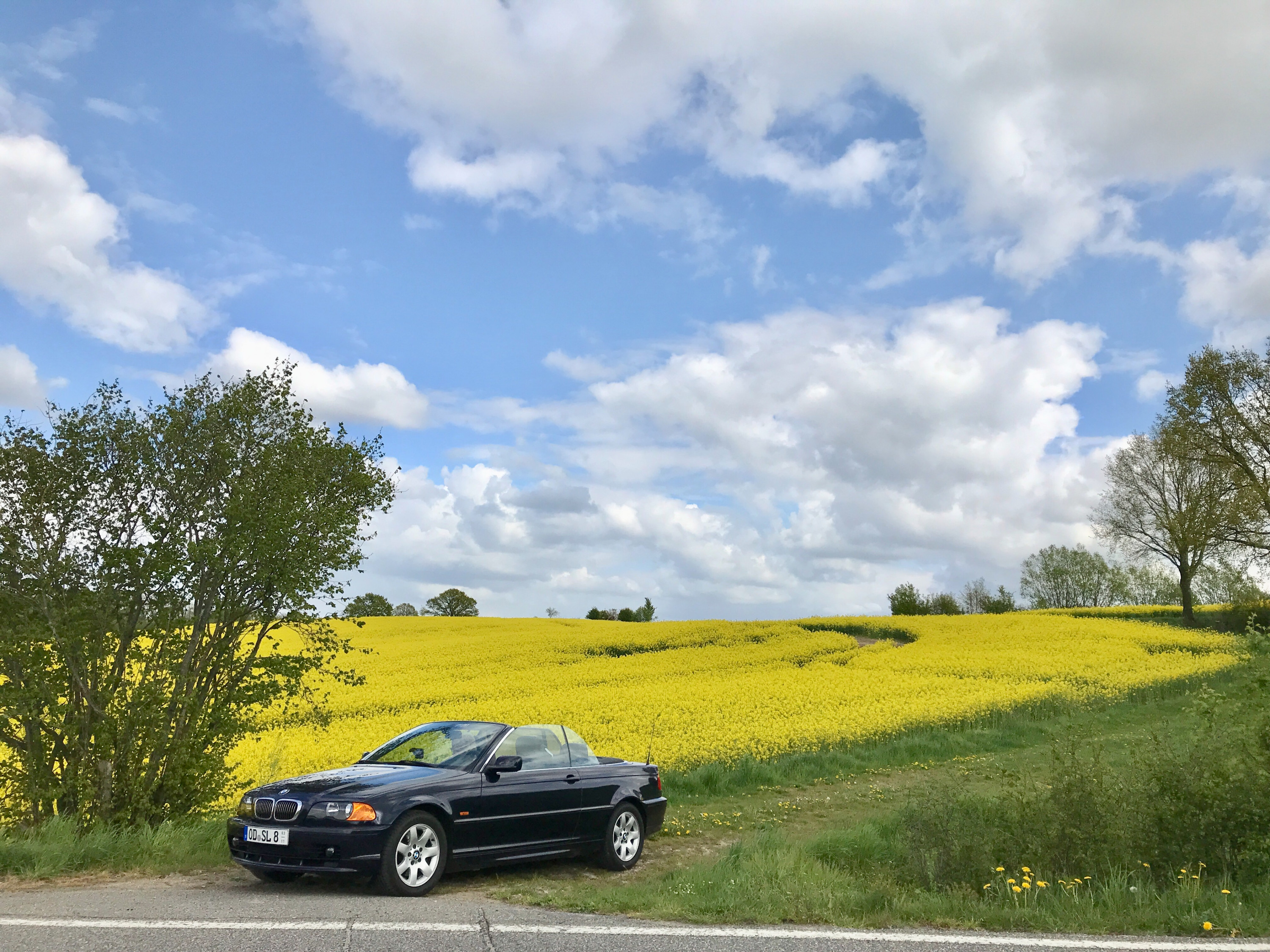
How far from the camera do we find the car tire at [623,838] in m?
9.96

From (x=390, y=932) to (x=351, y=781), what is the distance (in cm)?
246

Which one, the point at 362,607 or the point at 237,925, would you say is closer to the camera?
the point at 237,925

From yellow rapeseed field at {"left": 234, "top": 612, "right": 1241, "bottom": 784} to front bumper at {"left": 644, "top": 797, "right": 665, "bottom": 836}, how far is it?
5159 millimetres

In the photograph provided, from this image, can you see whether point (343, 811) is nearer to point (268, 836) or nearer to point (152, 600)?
point (268, 836)

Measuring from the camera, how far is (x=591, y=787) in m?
9.95

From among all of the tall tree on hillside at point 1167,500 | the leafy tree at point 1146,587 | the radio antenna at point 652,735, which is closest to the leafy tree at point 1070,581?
the leafy tree at point 1146,587

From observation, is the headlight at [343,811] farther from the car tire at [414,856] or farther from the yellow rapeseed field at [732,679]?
the yellow rapeseed field at [732,679]

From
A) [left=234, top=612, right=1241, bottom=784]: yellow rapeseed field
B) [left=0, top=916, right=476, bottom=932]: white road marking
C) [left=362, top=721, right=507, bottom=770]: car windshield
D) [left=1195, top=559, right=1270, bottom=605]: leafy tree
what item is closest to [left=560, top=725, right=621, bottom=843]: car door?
[left=362, top=721, right=507, bottom=770]: car windshield

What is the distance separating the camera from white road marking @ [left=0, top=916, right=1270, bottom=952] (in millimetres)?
6145

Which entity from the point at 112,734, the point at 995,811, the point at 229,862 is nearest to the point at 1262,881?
the point at 995,811

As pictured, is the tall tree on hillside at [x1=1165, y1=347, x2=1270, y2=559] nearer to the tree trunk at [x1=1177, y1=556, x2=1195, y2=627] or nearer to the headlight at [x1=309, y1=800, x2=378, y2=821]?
the tree trunk at [x1=1177, y1=556, x2=1195, y2=627]

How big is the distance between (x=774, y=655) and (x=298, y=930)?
29.8m

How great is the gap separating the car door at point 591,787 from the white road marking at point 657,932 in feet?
10.7

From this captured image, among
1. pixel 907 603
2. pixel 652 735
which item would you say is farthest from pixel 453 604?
pixel 652 735
